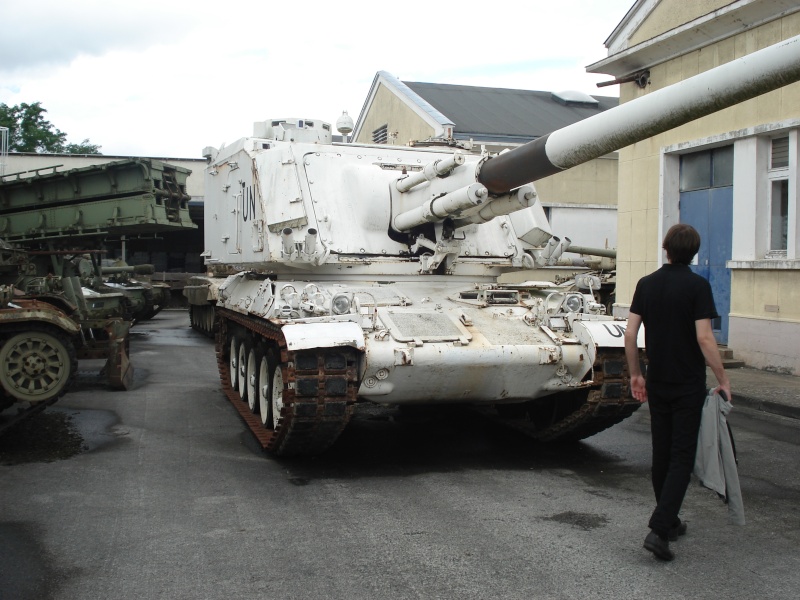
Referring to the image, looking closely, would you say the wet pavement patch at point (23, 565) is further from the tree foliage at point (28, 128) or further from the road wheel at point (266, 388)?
the tree foliage at point (28, 128)

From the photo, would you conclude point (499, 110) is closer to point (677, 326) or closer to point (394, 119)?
point (394, 119)

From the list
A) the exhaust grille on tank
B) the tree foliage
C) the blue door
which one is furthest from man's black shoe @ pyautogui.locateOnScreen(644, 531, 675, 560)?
the tree foliage

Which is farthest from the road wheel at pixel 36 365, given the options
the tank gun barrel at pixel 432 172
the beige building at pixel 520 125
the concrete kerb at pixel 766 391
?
the beige building at pixel 520 125

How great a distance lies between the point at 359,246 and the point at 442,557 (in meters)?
3.90

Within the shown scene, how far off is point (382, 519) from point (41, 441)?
394 cm

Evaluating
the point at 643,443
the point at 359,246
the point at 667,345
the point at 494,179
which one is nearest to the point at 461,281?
the point at 359,246

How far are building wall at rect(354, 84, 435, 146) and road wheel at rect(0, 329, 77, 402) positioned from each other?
1336cm

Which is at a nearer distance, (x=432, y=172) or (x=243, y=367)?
(x=432, y=172)

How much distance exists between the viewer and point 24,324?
8.39 metres

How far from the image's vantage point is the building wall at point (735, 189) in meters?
11.8

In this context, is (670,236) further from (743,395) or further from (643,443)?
(743,395)

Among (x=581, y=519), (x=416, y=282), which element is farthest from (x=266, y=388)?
(x=581, y=519)

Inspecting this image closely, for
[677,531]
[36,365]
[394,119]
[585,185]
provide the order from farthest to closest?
[394,119] → [585,185] → [36,365] → [677,531]

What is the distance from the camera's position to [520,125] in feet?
72.1
